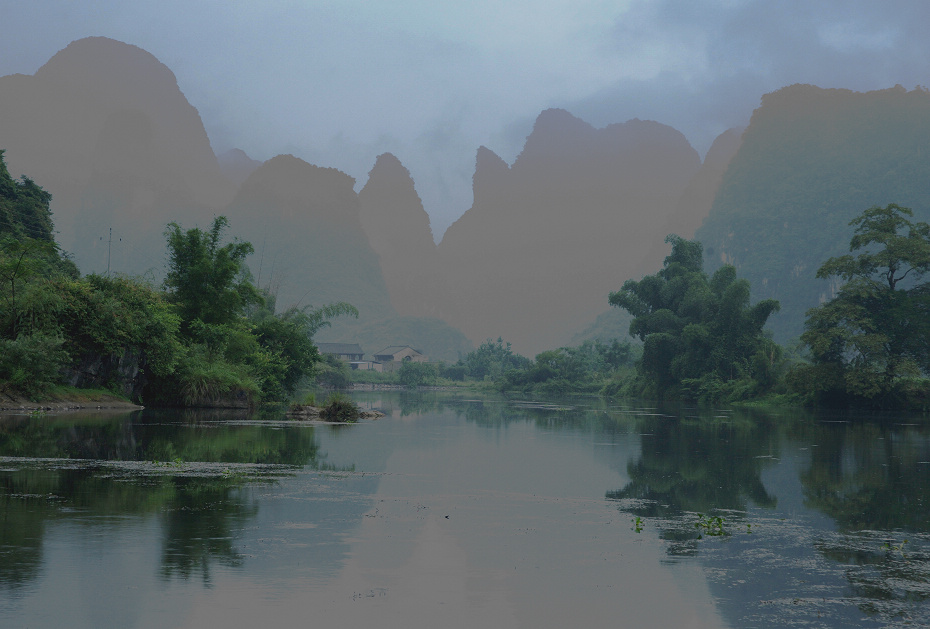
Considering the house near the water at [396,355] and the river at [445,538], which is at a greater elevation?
the house near the water at [396,355]

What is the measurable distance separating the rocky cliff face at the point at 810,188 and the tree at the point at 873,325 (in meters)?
77.8

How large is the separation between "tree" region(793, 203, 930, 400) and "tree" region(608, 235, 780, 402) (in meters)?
9.28

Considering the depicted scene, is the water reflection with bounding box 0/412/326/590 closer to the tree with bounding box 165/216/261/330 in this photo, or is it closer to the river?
the river

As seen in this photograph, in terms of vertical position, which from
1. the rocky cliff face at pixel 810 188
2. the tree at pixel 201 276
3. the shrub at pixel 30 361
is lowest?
the shrub at pixel 30 361

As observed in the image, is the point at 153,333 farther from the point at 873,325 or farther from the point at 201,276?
the point at 873,325

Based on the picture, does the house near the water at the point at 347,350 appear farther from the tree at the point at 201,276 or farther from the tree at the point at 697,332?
the tree at the point at 201,276

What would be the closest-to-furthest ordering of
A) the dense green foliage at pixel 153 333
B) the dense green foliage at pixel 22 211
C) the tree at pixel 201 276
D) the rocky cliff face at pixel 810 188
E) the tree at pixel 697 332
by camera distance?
the dense green foliage at pixel 153 333
the tree at pixel 201 276
the dense green foliage at pixel 22 211
the tree at pixel 697 332
the rocky cliff face at pixel 810 188

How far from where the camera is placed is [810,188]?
528ft

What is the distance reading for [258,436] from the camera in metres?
21.0

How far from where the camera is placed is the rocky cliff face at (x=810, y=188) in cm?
13862

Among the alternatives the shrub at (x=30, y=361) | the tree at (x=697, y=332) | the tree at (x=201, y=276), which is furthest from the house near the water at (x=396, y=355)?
the shrub at (x=30, y=361)

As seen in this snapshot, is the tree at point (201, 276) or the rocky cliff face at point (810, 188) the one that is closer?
the tree at point (201, 276)

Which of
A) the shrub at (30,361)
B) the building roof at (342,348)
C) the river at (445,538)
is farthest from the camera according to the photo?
the building roof at (342,348)

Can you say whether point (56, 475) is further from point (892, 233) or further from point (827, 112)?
point (827, 112)
